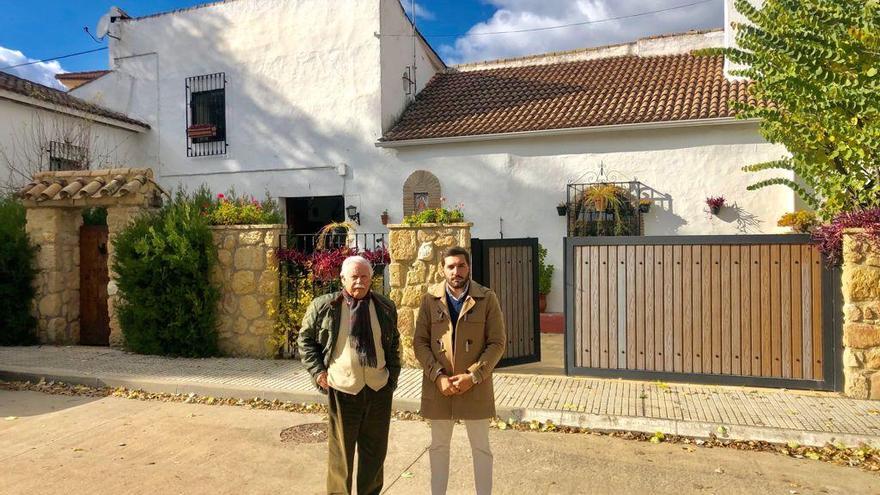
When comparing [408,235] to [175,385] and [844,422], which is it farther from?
[844,422]

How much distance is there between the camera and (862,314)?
210 inches

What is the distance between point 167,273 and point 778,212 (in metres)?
10.5

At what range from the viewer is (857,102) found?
5156mm

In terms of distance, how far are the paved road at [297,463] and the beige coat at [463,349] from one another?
2.70ft

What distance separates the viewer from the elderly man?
130 inches

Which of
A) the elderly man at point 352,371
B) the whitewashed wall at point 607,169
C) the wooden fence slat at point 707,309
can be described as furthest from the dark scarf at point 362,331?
the whitewashed wall at point 607,169

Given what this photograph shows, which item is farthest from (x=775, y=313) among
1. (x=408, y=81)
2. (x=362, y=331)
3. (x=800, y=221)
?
(x=408, y=81)

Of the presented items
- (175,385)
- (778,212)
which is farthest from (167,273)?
(778,212)

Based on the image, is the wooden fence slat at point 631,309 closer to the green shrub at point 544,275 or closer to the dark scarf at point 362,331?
the dark scarf at point 362,331

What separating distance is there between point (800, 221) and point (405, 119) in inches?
331

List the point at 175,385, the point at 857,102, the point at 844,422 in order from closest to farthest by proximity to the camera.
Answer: the point at 844,422 → the point at 857,102 → the point at 175,385

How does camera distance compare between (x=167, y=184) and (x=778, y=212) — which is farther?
(x=167, y=184)

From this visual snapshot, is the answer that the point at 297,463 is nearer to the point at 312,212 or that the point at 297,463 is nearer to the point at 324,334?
the point at 324,334

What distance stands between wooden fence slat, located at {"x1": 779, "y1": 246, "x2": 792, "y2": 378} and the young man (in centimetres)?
386
